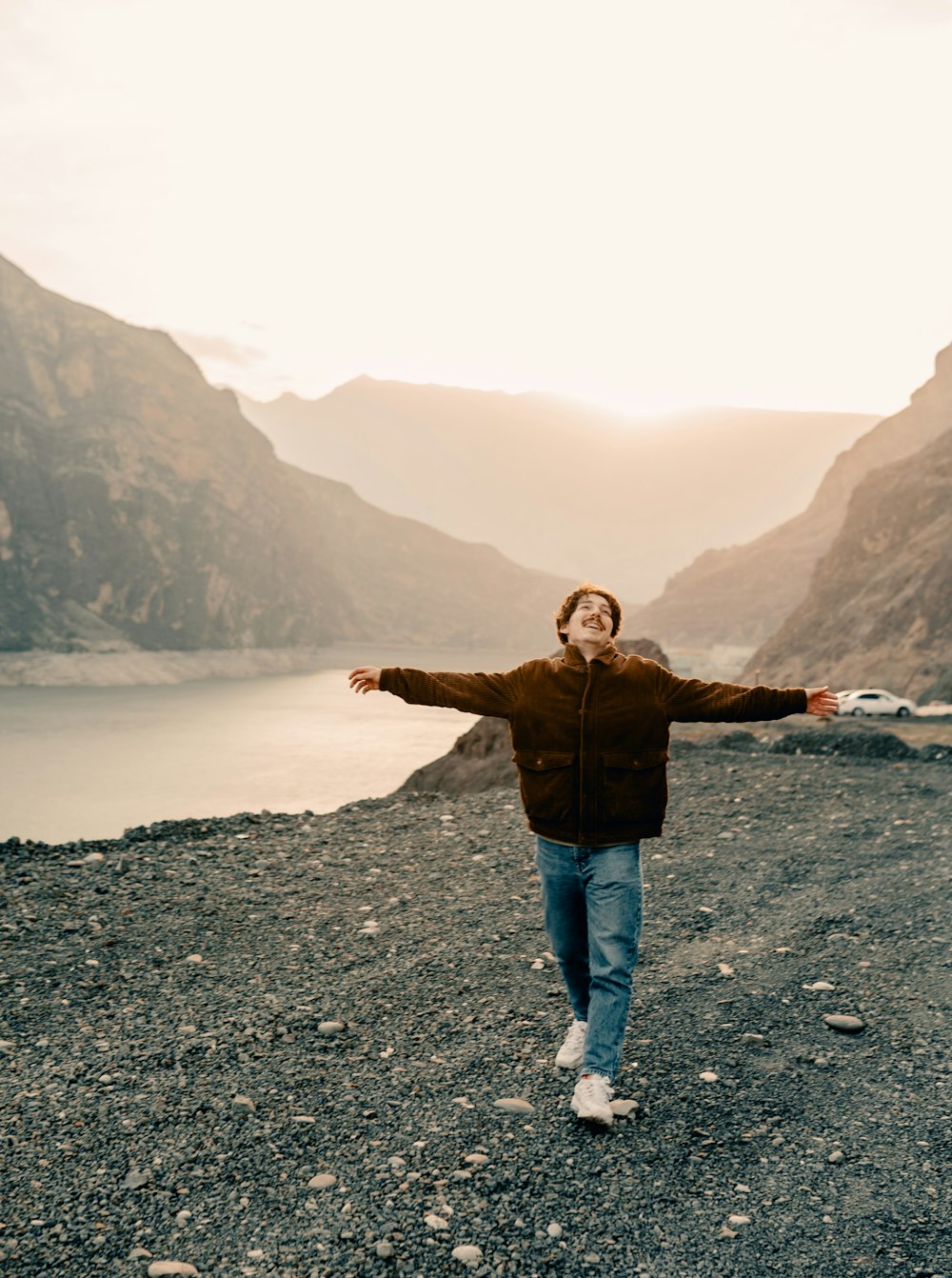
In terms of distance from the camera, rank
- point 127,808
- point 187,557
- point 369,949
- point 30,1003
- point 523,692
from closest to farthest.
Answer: point 523,692, point 30,1003, point 369,949, point 127,808, point 187,557

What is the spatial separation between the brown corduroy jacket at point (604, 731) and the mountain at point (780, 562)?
139 metres

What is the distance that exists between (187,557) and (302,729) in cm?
10336

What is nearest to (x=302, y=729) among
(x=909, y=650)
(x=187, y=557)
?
(x=909, y=650)

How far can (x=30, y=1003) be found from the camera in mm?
5961

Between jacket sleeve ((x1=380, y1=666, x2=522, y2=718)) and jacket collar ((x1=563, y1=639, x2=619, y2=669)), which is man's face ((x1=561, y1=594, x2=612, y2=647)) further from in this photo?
jacket sleeve ((x1=380, y1=666, x2=522, y2=718))

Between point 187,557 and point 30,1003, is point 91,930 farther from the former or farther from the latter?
point 187,557

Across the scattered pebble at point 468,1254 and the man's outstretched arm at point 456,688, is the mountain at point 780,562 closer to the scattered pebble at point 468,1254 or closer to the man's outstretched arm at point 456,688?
the man's outstretched arm at point 456,688

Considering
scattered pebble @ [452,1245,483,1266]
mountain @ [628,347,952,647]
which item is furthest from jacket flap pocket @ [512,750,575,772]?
mountain @ [628,347,952,647]

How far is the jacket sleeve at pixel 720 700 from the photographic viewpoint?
4.44 metres

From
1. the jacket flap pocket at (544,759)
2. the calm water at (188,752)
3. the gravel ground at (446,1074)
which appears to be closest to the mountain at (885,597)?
the calm water at (188,752)

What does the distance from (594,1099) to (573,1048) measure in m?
0.66

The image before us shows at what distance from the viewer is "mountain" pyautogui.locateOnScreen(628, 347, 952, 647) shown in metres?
144

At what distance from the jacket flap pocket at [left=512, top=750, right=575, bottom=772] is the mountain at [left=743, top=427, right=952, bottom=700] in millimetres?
49546

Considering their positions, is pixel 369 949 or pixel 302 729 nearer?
pixel 369 949
